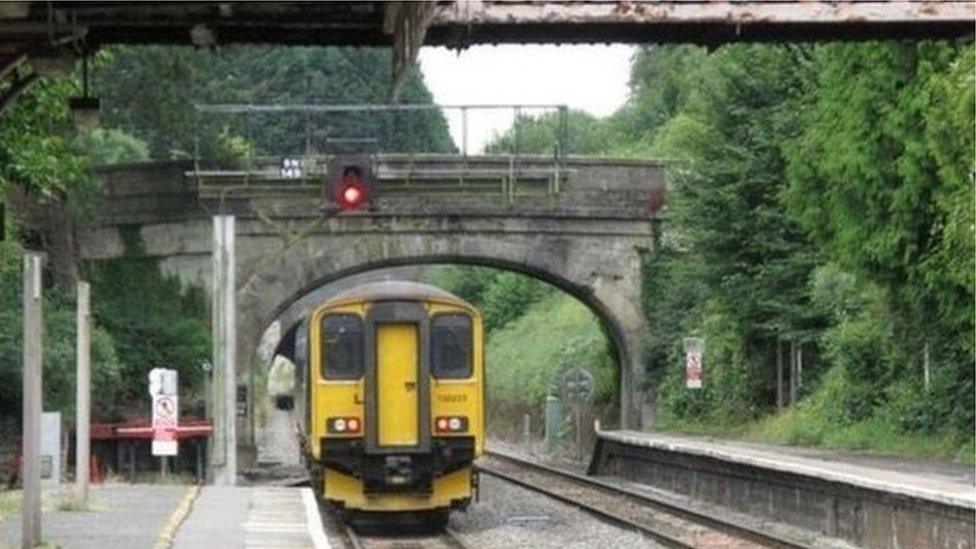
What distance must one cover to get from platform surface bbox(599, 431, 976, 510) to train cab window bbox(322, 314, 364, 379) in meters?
4.87

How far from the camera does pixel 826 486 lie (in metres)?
21.9

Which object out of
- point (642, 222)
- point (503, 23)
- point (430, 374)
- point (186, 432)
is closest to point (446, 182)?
point (642, 222)

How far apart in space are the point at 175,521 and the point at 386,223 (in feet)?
62.7

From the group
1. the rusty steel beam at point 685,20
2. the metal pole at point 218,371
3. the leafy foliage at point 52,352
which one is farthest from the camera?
the leafy foliage at point 52,352

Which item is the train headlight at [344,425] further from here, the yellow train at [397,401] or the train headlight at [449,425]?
the train headlight at [449,425]

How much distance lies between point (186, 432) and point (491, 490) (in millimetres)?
5228

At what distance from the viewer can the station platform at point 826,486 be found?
18.5 meters

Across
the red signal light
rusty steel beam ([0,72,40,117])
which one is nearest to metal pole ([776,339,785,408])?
the red signal light

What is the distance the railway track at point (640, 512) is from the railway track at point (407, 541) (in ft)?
6.59

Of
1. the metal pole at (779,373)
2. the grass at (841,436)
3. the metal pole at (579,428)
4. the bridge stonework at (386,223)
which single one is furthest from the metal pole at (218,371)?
the metal pole at (579,428)

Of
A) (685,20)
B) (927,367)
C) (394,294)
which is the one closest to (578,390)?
(927,367)

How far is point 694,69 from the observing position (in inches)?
2817

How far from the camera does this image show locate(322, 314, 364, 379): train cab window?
82.1 ft

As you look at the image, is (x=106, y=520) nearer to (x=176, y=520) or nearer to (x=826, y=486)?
(x=176, y=520)
